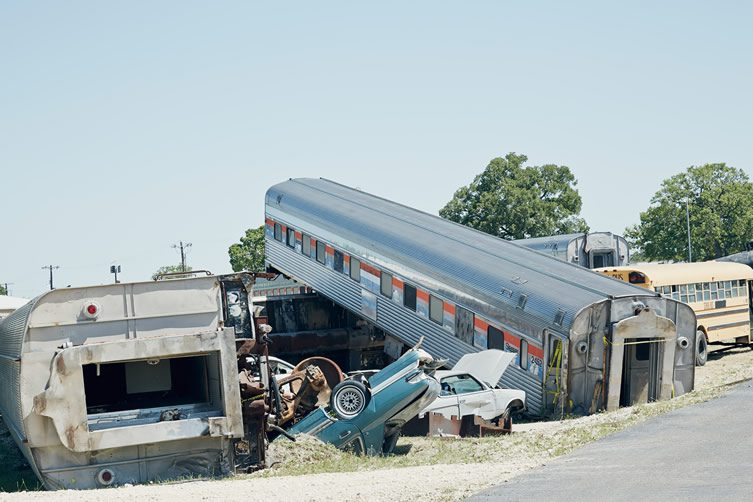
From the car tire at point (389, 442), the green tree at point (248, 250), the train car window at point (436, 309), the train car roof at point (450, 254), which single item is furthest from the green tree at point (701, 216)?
the car tire at point (389, 442)

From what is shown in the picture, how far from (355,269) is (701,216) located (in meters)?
43.2

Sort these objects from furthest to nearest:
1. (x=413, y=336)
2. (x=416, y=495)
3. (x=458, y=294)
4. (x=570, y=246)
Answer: (x=570, y=246) → (x=413, y=336) → (x=458, y=294) → (x=416, y=495)

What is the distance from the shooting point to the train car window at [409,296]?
2570 centimetres

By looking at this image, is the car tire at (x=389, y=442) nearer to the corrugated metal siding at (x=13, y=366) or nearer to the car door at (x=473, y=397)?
the car door at (x=473, y=397)

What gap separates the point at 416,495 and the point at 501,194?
6282cm

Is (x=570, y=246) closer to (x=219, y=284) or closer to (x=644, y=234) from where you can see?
(x=219, y=284)

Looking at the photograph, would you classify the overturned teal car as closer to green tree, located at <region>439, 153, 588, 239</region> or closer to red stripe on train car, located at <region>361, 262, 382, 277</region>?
red stripe on train car, located at <region>361, 262, 382, 277</region>

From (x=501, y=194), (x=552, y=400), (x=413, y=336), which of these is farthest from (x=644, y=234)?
(x=552, y=400)

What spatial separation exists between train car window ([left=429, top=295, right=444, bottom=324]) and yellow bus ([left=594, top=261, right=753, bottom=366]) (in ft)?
18.3

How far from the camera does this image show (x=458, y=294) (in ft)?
77.6

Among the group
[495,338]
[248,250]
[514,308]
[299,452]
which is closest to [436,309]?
[495,338]

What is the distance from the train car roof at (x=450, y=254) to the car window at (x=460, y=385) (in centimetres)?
249

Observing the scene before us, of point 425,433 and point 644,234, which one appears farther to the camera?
point 644,234

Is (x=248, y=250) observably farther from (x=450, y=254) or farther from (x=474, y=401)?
(x=474, y=401)
